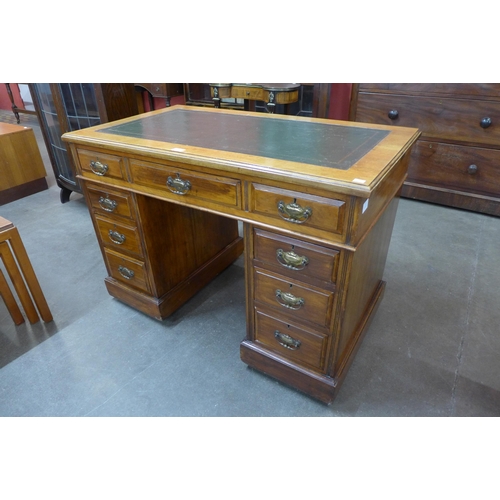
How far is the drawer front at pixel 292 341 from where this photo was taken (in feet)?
4.04

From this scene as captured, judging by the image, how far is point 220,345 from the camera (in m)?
1.59

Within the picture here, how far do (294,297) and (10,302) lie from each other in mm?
1318

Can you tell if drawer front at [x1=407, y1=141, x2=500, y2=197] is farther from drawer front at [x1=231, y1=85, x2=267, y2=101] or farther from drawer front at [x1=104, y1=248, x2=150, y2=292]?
drawer front at [x1=104, y1=248, x2=150, y2=292]

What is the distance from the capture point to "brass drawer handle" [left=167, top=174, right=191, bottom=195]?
3.91ft

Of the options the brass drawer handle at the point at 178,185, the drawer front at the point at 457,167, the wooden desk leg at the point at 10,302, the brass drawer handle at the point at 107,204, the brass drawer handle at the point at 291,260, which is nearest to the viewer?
the brass drawer handle at the point at 291,260

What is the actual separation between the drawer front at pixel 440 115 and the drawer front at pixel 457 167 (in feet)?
0.24

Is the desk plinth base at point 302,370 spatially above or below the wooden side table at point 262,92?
below

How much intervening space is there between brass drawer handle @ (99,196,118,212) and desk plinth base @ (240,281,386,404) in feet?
2.49

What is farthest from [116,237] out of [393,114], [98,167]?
[393,114]

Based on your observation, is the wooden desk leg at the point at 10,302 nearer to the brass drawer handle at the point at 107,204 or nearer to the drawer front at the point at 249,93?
the brass drawer handle at the point at 107,204

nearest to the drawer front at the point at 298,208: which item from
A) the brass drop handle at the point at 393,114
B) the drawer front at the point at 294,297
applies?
the drawer front at the point at 294,297

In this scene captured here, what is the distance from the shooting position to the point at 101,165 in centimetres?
138

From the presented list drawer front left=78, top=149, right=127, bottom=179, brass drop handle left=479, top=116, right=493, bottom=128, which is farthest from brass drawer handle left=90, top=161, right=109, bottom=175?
brass drop handle left=479, top=116, right=493, bottom=128

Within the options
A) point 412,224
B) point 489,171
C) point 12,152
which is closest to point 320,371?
point 412,224
